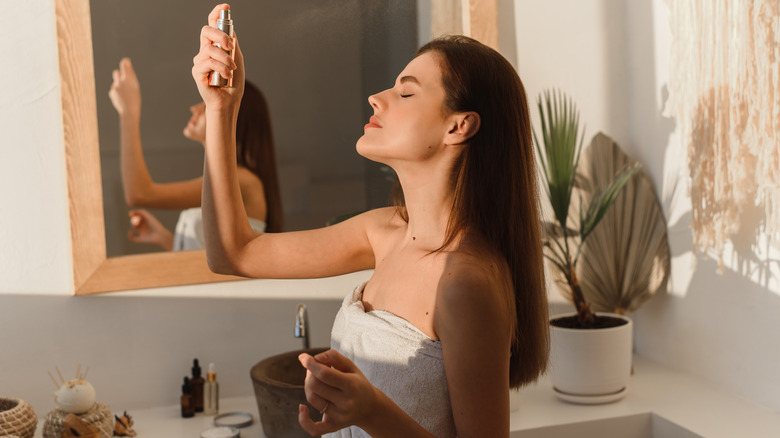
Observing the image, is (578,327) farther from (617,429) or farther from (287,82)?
(287,82)

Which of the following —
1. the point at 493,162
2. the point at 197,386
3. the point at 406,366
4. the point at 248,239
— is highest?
the point at 493,162

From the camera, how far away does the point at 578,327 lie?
1774 millimetres

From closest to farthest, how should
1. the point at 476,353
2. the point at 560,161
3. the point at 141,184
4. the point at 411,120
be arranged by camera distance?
the point at 476,353, the point at 411,120, the point at 141,184, the point at 560,161

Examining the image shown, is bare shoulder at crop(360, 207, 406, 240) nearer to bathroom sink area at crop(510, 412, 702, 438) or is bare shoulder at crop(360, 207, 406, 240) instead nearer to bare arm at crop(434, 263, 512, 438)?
bare arm at crop(434, 263, 512, 438)

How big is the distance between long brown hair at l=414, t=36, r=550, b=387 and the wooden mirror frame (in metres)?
0.96

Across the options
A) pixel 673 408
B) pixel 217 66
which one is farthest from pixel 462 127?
pixel 673 408

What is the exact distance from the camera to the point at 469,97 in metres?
0.99

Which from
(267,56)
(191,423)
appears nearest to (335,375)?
(191,423)

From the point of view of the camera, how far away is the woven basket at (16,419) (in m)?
1.41

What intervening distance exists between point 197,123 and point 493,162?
92 centimetres

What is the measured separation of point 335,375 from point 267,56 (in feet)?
3.82

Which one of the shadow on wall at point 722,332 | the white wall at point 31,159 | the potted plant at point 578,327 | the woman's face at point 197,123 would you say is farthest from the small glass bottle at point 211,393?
the shadow on wall at point 722,332

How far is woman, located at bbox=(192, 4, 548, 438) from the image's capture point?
91 centimetres

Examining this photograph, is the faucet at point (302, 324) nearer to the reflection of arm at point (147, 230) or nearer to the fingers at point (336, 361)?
the reflection of arm at point (147, 230)
